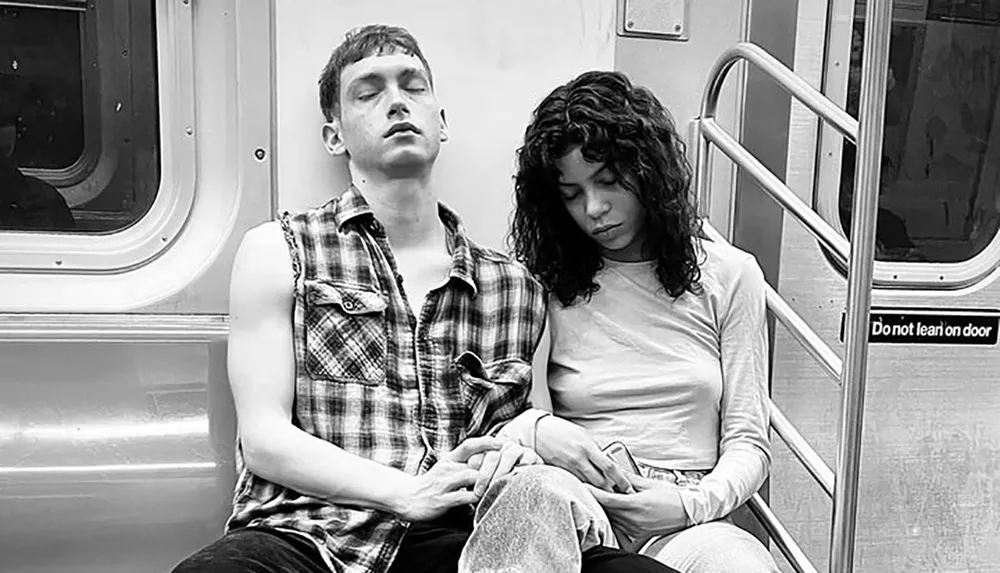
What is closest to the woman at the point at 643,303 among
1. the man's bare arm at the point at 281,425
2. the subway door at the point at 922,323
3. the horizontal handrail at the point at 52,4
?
the man's bare arm at the point at 281,425

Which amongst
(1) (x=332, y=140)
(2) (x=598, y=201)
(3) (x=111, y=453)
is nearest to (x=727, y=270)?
(2) (x=598, y=201)

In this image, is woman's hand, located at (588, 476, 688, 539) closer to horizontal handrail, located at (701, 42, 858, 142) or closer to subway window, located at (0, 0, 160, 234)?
horizontal handrail, located at (701, 42, 858, 142)

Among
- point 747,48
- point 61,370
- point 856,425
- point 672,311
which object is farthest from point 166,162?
point 856,425

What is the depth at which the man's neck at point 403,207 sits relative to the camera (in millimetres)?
1669

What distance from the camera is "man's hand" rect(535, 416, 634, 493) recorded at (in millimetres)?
1415

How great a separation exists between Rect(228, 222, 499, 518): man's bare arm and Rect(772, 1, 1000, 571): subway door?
3.69 feet

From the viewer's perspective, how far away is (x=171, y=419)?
5.68ft

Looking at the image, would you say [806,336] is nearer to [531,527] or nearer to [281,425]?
[531,527]

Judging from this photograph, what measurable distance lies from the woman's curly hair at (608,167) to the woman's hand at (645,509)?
38 cm

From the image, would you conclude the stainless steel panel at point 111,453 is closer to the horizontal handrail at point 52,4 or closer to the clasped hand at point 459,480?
the clasped hand at point 459,480

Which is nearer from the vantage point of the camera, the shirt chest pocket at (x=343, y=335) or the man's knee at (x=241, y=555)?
the man's knee at (x=241, y=555)

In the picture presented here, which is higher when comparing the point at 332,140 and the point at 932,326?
the point at 332,140

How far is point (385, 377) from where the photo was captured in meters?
1.57

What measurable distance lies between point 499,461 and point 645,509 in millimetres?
254
